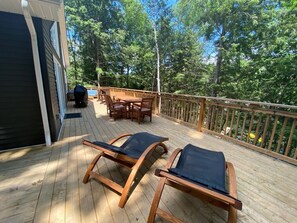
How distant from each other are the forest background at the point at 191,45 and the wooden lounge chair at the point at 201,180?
7.25 metres

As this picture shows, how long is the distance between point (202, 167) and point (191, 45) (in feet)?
46.8

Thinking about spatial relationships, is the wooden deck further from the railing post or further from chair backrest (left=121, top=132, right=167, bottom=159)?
the railing post

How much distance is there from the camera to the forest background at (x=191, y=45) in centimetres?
750

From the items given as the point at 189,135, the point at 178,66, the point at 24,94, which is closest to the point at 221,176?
the point at 189,135

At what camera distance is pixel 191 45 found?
14.0 meters

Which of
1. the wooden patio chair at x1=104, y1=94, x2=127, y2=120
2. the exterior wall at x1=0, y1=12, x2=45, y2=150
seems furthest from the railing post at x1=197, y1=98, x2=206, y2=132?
the exterior wall at x1=0, y1=12, x2=45, y2=150

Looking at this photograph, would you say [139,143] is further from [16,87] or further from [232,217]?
[16,87]

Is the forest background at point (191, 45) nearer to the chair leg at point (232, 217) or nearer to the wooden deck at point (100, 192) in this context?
the wooden deck at point (100, 192)

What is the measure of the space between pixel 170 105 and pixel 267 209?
4.13m

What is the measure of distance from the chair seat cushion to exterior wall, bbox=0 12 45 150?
9.45ft

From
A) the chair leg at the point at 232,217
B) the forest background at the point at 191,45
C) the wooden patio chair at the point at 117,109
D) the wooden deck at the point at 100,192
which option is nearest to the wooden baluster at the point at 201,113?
the wooden deck at the point at 100,192

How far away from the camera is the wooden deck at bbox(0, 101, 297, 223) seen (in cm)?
156

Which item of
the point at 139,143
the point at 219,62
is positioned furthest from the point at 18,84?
the point at 219,62

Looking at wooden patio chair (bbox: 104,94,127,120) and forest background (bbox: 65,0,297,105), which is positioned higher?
forest background (bbox: 65,0,297,105)
